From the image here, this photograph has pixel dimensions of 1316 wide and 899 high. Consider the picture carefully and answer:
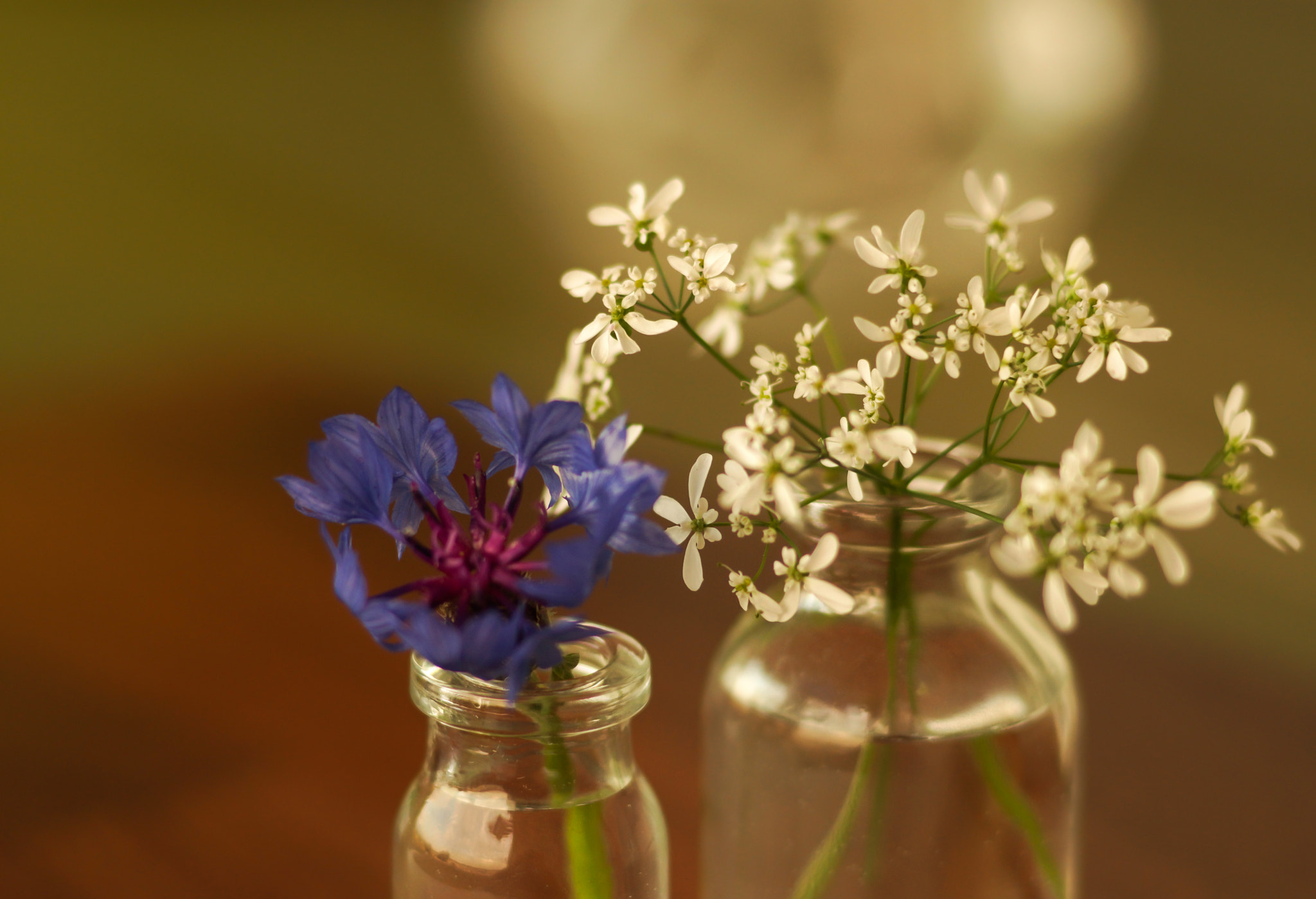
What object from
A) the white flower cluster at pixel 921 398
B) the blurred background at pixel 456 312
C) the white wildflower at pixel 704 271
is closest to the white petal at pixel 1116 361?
the white flower cluster at pixel 921 398

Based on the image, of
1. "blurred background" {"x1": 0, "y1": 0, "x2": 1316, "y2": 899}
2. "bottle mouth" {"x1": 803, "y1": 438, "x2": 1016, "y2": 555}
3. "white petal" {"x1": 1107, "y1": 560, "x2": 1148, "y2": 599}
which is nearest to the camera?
"white petal" {"x1": 1107, "y1": 560, "x2": 1148, "y2": 599}

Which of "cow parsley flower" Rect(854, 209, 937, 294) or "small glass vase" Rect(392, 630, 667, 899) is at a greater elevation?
"cow parsley flower" Rect(854, 209, 937, 294)

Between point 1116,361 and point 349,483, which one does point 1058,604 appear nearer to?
point 1116,361

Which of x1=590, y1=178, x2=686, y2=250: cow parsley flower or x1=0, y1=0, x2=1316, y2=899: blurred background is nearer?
x1=590, y1=178, x2=686, y2=250: cow parsley flower

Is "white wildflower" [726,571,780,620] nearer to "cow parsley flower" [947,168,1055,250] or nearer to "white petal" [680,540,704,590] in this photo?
"white petal" [680,540,704,590]

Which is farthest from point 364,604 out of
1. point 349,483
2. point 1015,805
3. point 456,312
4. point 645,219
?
point 456,312

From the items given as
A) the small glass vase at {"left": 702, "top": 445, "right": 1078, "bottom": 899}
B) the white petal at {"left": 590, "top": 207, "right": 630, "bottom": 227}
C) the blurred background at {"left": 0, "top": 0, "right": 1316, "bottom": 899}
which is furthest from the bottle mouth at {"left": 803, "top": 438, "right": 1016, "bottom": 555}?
the blurred background at {"left": 0, "top": 0, "right": 1316, "bottom": 899}

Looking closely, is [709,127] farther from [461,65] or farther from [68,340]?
[68,340]
